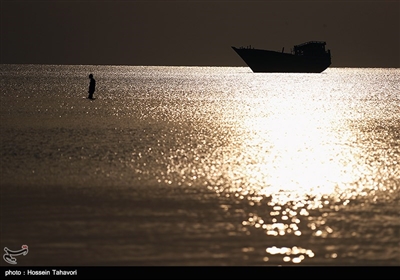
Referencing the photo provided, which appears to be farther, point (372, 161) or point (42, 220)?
point (372, 161)

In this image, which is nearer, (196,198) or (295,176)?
(196,198)

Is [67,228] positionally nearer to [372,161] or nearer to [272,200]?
[272,200]

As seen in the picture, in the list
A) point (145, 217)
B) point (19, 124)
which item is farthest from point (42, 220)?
point (19, 124)

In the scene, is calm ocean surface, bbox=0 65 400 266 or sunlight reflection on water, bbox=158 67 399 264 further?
sunlight reflection on water, bbox=158 67 399 264

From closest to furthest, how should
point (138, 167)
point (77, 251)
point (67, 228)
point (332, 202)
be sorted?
point (77, 251), point (67, 228), point (332, 202), point (138, 167)

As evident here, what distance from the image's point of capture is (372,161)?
27.5 metres

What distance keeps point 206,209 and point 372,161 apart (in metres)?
11.0

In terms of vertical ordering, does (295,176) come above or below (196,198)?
above

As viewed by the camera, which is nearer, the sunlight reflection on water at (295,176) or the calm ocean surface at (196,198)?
the calm ocean surface at (196,198)
